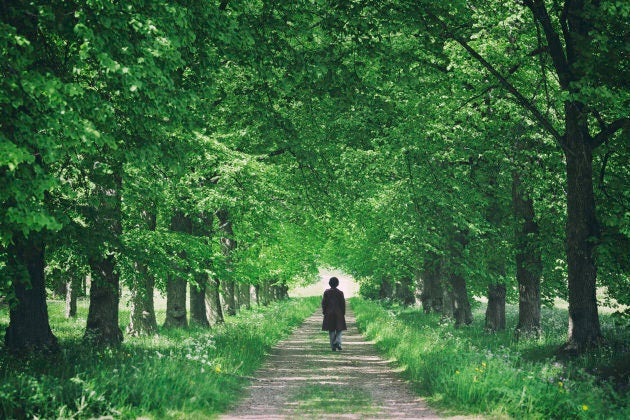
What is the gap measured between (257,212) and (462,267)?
7641mm

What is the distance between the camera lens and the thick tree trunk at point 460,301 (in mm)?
24938

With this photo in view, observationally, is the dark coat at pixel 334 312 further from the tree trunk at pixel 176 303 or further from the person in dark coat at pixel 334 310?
the tree trunk at pixel 176 303

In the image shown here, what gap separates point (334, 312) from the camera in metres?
17.6

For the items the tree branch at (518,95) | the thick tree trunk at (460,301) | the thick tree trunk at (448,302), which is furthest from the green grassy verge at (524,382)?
the thick tree trunk at (448,302)

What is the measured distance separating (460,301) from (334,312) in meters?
9.07

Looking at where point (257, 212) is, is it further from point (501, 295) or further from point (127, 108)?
point (501, 295)

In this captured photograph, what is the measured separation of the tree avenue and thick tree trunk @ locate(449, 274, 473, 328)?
0.18 m

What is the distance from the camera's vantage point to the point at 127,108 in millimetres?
9438

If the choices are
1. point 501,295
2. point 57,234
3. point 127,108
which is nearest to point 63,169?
point 57,234

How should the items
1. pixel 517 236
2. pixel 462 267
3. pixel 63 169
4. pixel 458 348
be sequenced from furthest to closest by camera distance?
pixel 462 267
pixel 517 236
pixel 458 348
pixel 63 169

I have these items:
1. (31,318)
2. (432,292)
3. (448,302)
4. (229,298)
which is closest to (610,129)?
(31,318)

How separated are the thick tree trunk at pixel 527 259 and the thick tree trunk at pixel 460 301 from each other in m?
6.19

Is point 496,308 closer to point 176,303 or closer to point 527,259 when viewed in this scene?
point 527,259

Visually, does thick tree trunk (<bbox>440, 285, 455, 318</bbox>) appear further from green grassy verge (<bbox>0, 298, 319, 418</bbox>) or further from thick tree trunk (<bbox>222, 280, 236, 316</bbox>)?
green grassy verge (<bbox>0, 298, 319, 418</bbox>)
